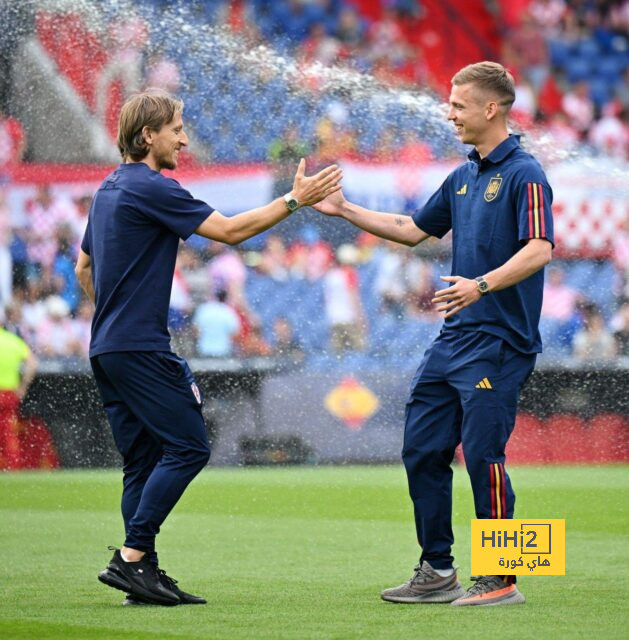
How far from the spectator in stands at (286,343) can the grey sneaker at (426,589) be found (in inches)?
309

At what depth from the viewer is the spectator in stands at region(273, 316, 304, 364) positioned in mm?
13664

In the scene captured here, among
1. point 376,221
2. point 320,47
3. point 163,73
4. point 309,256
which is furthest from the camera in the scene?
point 320,47

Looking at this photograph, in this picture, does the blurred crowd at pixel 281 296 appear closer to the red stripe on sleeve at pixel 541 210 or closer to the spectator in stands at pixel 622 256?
the spectator in stands at pixel 622 256

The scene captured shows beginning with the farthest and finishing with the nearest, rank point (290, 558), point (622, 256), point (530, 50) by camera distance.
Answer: point (530, 50)
point (622, 256)
point (290, 558)

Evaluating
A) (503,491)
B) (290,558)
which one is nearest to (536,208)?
(503,491)

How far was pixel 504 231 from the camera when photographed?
18.0 feet

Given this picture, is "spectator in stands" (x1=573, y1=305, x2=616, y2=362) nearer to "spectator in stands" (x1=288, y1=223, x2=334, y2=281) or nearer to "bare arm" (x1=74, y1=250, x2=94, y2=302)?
"spectator in stands" (x1=288, y1=223, x2=334, y2=281)

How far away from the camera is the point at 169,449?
552 centimetres

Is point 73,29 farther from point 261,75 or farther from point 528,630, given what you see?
point 528,630

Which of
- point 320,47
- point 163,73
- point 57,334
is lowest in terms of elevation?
point 57,334

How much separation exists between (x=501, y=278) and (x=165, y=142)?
4.36 feet

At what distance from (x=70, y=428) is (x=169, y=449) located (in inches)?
286

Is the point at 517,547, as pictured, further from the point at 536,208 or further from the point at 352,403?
the point at 352,403

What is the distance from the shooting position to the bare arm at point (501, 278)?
527 centimetres
